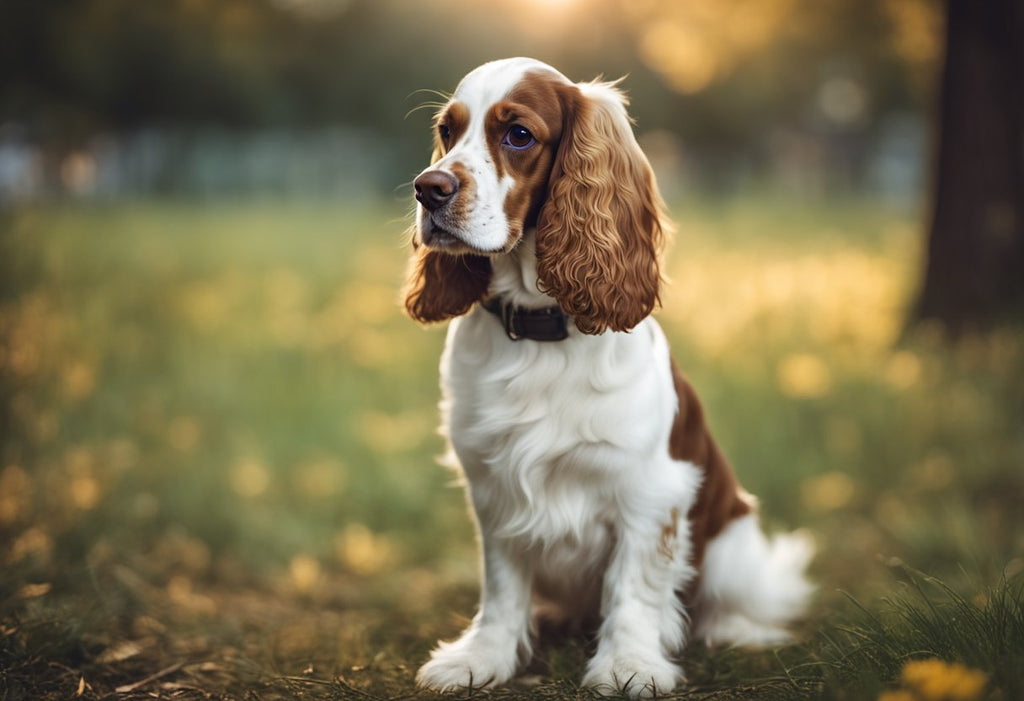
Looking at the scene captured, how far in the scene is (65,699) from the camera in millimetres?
2471

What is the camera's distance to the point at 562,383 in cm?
256

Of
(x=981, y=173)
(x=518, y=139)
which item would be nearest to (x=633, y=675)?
(x=518, y=139)

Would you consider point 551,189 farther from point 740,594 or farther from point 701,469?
point 740,594

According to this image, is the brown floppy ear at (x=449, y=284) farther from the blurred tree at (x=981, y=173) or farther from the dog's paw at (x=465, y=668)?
the blurred tree at (x=981, y=173)

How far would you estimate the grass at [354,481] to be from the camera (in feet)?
8.68

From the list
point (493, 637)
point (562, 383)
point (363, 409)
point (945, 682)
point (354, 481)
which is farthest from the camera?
point (363, 409)

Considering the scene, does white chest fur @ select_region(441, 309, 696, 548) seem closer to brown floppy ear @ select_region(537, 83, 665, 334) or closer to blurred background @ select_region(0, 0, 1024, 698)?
brown floppy ear @ select_region(537, 83, 665, 334)

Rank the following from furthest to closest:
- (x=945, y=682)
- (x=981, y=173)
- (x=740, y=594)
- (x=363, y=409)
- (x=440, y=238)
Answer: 1. (x=363, y=409)
2. (x=981, y=173)
3. (x=740, y=594)
4. (x=440, y=238)
5. (x=945, y=682)


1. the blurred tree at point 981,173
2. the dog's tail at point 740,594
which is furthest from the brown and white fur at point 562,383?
the blurred tree at point 981,173

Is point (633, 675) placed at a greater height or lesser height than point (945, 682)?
lesser

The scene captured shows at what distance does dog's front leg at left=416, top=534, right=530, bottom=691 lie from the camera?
2596 millimetres

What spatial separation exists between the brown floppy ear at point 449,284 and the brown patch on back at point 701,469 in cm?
66

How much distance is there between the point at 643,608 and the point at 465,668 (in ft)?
1.74

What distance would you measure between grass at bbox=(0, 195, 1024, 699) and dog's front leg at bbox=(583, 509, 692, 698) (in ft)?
0.40
